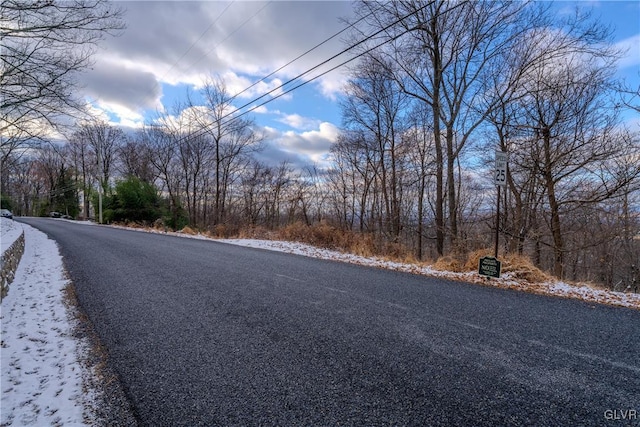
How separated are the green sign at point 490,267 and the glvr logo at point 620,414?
14.6 feet

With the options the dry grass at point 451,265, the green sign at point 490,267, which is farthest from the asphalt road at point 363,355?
the dry grass at point 451,265

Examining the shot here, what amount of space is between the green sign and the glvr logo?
4.46m

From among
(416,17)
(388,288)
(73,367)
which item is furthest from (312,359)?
(416,17)

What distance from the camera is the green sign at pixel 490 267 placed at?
6.14 metres

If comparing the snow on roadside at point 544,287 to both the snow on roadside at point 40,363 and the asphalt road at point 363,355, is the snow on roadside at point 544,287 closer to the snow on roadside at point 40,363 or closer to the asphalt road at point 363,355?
the asphalt road at point 363,355

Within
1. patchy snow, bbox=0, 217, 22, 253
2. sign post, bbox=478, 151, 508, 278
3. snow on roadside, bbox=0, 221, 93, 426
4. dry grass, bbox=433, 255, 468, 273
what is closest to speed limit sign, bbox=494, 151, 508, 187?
sign post, bbox=478, 151, 508, 278

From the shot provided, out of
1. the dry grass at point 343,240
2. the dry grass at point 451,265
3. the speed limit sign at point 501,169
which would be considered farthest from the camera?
the dry grass at point 343,240

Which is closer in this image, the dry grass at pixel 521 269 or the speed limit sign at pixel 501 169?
the dry grass at pixel 521 269

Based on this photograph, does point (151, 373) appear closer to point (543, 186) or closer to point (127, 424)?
point (127, 424)

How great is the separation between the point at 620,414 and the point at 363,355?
1.72 meters

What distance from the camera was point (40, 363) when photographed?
2627 millimetres

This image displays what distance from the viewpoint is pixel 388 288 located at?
5234 millimetres

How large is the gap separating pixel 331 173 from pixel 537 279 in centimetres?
1879

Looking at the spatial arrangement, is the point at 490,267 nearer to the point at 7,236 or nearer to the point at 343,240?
the point at 343,240
